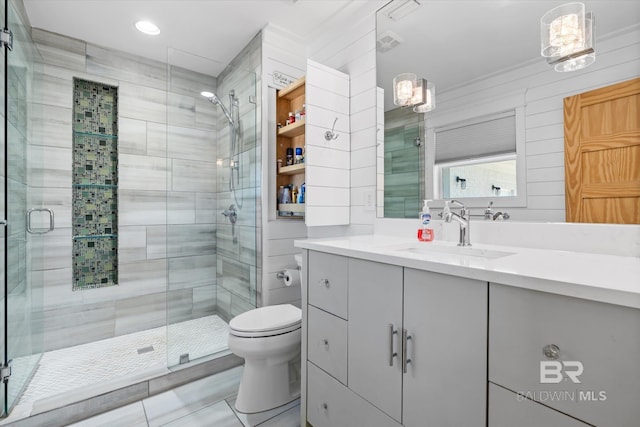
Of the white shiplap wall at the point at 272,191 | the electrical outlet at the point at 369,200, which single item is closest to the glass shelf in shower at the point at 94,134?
the white shiplap wall at the point at 272,191

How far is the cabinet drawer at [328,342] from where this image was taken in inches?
48.7

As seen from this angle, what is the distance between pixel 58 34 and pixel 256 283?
2445mm

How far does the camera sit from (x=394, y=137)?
1834 mm

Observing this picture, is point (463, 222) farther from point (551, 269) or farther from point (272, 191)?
point (272, 191)

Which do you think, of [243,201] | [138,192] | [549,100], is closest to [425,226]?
[549,100]

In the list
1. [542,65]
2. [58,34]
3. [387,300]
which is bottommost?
[387,300]

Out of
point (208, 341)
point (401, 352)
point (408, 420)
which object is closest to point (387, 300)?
point (401, 352)

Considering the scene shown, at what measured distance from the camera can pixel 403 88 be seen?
178cm

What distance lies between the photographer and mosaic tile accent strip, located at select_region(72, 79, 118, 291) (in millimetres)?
2441

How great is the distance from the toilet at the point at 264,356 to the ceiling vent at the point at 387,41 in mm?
1701

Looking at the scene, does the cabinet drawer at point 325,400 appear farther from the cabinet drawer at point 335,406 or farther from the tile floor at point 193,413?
the tile floor at point 193,413

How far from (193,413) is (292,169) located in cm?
155

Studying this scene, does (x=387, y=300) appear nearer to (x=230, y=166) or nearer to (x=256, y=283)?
(x=256, y=283)

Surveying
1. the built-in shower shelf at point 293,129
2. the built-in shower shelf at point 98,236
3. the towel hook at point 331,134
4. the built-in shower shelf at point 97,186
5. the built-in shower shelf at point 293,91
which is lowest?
the built-in shower shelf at point 98,236
